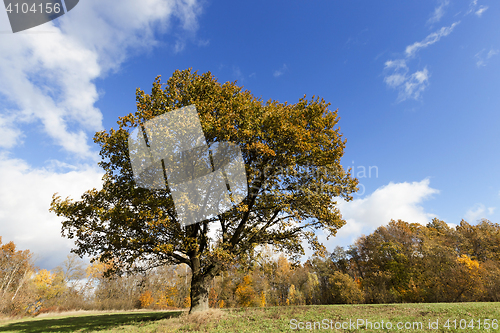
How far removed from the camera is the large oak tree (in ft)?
40.4

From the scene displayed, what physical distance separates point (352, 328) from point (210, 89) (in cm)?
1434

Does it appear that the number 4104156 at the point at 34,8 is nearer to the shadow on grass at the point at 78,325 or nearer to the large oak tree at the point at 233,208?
the large oak tree at the point at 233,208

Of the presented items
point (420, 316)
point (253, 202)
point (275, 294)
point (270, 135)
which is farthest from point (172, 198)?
point (275, 294)

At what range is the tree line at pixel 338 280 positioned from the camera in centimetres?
3341

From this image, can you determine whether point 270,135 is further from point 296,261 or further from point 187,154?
point 296,261

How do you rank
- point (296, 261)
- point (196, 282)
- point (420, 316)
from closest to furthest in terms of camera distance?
point (420, 316)
point (196, 282)
point (296, 261)

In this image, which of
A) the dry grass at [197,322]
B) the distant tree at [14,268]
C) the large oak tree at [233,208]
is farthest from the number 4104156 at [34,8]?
the distant tree at [14,268]

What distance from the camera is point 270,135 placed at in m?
13.2

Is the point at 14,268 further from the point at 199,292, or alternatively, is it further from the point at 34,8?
the point at 34,8

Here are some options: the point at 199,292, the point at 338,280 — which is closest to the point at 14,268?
the point at 199,292

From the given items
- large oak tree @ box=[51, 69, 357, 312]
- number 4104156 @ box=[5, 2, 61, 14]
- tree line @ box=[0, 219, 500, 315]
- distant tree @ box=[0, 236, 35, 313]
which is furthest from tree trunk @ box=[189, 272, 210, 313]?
distant tree @ box=[0, 236, 35, 313]

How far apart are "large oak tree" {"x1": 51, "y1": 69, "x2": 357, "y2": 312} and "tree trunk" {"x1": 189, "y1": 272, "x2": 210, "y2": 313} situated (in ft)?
0.17

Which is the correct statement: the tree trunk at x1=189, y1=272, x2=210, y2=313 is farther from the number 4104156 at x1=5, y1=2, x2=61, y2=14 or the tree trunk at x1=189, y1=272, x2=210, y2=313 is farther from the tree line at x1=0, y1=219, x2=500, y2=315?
the tree line at x1=0, y1=219, x2=500, y2=315

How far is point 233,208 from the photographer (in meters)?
14.1
